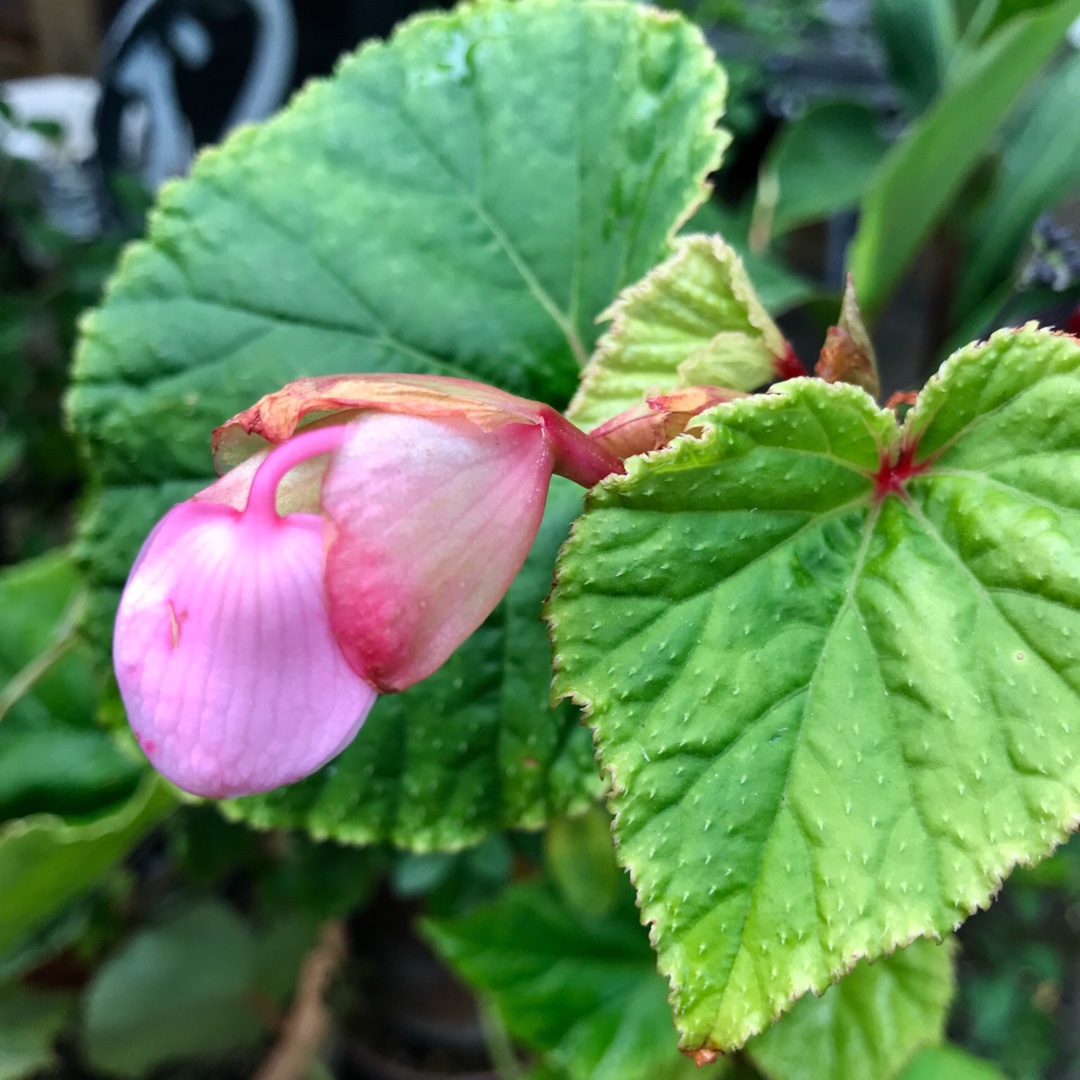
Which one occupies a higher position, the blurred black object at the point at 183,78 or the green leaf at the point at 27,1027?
the blurred black object at the point at 183,78

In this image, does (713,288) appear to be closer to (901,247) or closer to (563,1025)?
(901,247)

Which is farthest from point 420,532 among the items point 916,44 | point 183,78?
point 183,78

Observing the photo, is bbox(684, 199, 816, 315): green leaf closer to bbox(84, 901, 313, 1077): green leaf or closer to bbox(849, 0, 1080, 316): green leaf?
bbox(849, 0, 1080, 316): green leaf

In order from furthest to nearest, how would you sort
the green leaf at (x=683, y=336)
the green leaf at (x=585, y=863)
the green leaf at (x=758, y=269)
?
the green leaf at (x=585, y=863), the green leaf at (x=758, y=269), the green leaf at (x=683, y=336)

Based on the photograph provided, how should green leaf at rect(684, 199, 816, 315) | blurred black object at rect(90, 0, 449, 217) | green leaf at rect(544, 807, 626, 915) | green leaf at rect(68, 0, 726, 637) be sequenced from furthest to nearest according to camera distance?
blurred black object at rect(90, 0, 449, 217) → green leaf at rect(544, 807, 626, 915) → green leaf at rect(684, 199, 816, 315) → green leaf at rect(68, 0, 726, 637)

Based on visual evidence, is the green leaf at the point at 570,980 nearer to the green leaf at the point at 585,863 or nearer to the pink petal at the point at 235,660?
the green leaf at the point at 585,863

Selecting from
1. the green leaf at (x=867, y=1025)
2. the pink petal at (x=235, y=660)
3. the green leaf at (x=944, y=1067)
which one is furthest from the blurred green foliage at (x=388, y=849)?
the pink petal at (x=235, y=660)

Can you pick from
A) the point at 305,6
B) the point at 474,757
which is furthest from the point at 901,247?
the point at 305,6

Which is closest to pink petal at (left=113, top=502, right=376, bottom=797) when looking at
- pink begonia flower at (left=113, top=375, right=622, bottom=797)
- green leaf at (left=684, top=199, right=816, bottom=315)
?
pink begonia flower at (left=113, top=375, right=622, bottom=797)
